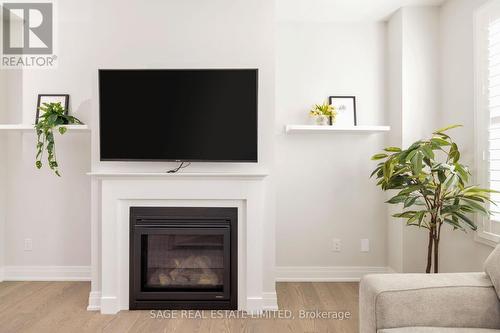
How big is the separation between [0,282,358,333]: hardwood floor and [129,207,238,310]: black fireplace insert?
131mm

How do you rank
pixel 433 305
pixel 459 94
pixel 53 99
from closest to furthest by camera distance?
1. pixel 433 305
2. pixel 459 94
3. pixel 53 99

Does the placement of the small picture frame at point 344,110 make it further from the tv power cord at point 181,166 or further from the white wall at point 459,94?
the tv power cord at point 181,166

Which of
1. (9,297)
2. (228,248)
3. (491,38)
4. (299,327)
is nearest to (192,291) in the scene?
(228,248)

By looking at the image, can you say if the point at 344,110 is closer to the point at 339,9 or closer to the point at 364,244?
the point at 339,9

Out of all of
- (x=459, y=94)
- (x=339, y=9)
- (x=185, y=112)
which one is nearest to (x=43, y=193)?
(x=185, y=112)

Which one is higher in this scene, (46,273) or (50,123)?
(50,123)

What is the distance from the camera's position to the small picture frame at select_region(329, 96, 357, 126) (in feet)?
13.2

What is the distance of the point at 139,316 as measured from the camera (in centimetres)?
307

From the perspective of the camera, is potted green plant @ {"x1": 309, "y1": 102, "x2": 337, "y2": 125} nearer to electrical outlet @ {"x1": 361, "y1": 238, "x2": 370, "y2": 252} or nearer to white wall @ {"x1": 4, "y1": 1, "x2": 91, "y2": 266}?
electrical outlet @ {"x1": 361, "y1": 238, "x2": 370, "y2": 252}

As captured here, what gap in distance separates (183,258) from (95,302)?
76 cm

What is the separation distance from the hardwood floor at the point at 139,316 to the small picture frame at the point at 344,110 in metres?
1.57

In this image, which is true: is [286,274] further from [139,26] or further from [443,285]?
[139,26]

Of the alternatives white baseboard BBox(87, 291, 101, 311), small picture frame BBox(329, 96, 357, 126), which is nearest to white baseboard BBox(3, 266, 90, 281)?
white baseboard BBox(87, 291, 101, 311)

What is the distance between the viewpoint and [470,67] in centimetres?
323
